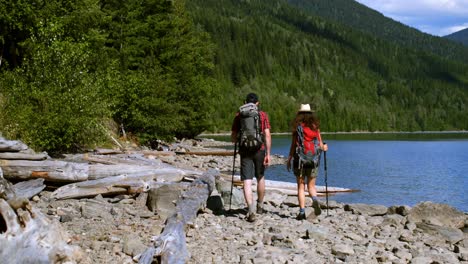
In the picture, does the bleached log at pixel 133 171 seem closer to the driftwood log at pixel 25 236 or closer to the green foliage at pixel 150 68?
the driftwood log at pixel 25 236

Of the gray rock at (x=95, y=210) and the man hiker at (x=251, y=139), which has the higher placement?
the man hiker at (x=251, y=139)

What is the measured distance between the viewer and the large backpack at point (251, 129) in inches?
422

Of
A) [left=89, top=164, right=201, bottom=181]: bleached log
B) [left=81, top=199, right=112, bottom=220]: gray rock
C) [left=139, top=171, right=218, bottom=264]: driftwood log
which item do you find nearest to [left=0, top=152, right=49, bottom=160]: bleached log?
[left=89, top=164, right=201, bottom=181]: bleached log

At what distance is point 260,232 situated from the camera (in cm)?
Answer: 999

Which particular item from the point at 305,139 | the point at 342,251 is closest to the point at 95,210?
the point at 305,139

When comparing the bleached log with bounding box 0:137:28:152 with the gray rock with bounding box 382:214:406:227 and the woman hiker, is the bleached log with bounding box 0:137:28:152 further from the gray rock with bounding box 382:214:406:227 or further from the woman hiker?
the gray rock with bounding box 382:214:406:227

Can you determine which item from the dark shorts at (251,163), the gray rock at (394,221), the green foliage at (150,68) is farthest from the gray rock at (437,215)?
the green foliage at (150,68)

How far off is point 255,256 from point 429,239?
16.6 feet

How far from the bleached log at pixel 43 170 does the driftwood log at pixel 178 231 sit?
114 inches

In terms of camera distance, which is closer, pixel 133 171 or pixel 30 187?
pixel 30 187

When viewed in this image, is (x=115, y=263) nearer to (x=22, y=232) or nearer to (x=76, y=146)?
(x=22, y=232)

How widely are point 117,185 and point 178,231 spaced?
14.7 ft

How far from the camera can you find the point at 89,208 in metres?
10.1

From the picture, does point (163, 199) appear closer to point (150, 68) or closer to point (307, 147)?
point (307, 147)
